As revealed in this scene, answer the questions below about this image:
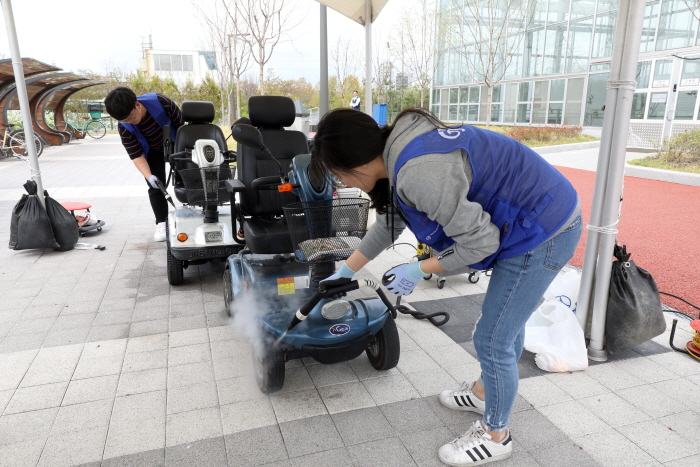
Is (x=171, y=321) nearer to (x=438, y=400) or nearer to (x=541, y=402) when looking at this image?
(x=438, y=400)

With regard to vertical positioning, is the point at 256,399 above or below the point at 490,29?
below

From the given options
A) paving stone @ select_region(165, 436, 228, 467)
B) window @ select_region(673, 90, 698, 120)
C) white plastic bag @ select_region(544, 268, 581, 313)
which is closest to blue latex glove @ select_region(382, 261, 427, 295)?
paving stone @ select_region(165, 436, 228, 467)

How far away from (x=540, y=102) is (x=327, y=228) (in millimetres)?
19002

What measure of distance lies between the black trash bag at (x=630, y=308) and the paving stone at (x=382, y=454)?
1.52 m

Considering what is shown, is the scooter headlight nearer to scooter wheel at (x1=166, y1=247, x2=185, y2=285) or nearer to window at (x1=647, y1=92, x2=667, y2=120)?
scooter wheel at (x1=166, y1=247, x2=185, y2=285)

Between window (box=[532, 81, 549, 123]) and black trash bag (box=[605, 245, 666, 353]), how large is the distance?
58.0 ft

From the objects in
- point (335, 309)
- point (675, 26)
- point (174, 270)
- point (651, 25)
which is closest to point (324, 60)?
point (174, 270)

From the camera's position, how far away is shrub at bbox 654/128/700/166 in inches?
387

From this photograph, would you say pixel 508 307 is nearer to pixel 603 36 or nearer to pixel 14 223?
pixel 14 223

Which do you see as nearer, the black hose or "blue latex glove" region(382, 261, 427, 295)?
"blue latex glove" region(382, 261, 427, 295)

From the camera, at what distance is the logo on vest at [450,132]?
60.6 inches

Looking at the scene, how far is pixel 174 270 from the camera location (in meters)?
3.94

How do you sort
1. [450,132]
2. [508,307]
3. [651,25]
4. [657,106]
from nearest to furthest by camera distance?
[450,132] → [508,307] → [657,106] → [651,25]

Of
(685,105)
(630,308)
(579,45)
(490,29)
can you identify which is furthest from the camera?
(579,45)
